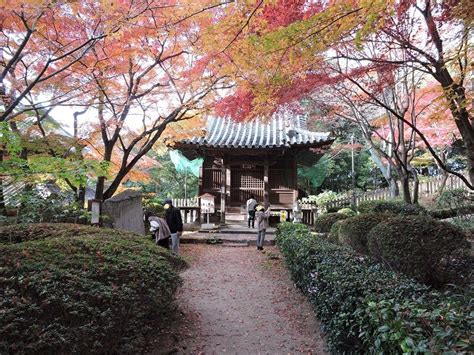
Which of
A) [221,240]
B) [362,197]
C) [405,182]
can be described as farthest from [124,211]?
[362,197]

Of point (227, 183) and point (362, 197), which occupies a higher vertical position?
point (227, 183)

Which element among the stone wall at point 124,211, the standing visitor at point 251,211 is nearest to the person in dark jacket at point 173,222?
the stone wall at point 124,211

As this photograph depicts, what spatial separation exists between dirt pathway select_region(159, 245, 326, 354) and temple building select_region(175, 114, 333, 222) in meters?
6.60

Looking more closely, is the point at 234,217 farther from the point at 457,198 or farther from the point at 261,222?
the point at 457,198

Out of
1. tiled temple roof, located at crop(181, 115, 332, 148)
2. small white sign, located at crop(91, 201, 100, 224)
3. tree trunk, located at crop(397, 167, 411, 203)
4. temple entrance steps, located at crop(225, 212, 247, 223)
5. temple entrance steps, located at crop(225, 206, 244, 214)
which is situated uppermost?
tiled temple roof, located at crop(181, 115, 332, 148)

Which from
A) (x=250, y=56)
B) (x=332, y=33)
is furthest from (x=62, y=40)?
(x=332, y=33)

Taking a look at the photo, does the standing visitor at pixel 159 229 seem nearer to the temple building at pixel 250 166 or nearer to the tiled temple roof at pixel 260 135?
the tiled temple roof at pixel 260 135

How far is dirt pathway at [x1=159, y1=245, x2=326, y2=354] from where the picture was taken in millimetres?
4020

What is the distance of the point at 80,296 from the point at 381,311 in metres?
2.31

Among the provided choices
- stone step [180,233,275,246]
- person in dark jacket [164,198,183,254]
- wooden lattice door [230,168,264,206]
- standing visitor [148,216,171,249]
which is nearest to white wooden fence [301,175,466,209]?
wooden lattice door [230,168,264,206]

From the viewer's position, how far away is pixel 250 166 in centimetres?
1548

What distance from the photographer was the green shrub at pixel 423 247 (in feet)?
15.6

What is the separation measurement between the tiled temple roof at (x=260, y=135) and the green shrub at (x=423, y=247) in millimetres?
8889

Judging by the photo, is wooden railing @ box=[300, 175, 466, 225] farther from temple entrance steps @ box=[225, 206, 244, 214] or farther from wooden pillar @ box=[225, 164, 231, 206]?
wooden pillar @ box=[225, 164, 231, 206]
